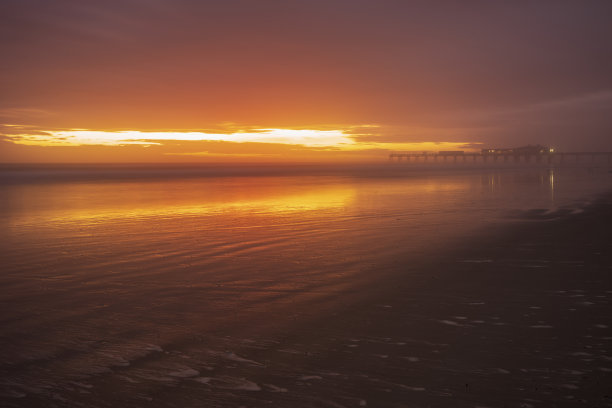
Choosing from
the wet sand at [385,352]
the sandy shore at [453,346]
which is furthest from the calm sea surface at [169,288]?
the sandy shore at [453,346]

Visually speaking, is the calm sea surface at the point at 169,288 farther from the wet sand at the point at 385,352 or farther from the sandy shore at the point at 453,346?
the sandy shore at the point at 453,346

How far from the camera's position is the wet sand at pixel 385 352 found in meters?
4.21

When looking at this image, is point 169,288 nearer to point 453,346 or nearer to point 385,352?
point 385,352

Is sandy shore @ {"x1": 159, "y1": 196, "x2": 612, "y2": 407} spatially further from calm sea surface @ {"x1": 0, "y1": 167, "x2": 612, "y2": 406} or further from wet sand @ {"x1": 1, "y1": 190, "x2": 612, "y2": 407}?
calm sea surface @ {"x1": 0, "y1": 167, "x2": 612, "y2": 406}

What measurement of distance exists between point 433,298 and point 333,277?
6.53 feet

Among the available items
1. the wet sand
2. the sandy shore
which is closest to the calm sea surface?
the wet sand

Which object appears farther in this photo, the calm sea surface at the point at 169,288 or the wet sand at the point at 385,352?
the calm sea surface at the point at 169,288

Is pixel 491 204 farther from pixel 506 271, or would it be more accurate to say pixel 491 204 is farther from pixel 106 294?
pixel 106 294

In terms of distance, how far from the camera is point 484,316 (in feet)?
20.7

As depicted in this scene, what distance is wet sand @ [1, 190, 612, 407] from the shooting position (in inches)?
166

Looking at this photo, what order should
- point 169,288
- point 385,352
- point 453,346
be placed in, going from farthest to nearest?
point 169,288 → point 453,346 → point 385,352

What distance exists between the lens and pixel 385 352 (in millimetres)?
5145

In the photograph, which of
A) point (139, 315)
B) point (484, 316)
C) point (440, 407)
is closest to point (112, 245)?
point (139, 315)

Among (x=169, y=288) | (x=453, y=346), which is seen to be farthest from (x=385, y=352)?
(x=169, y=288)
